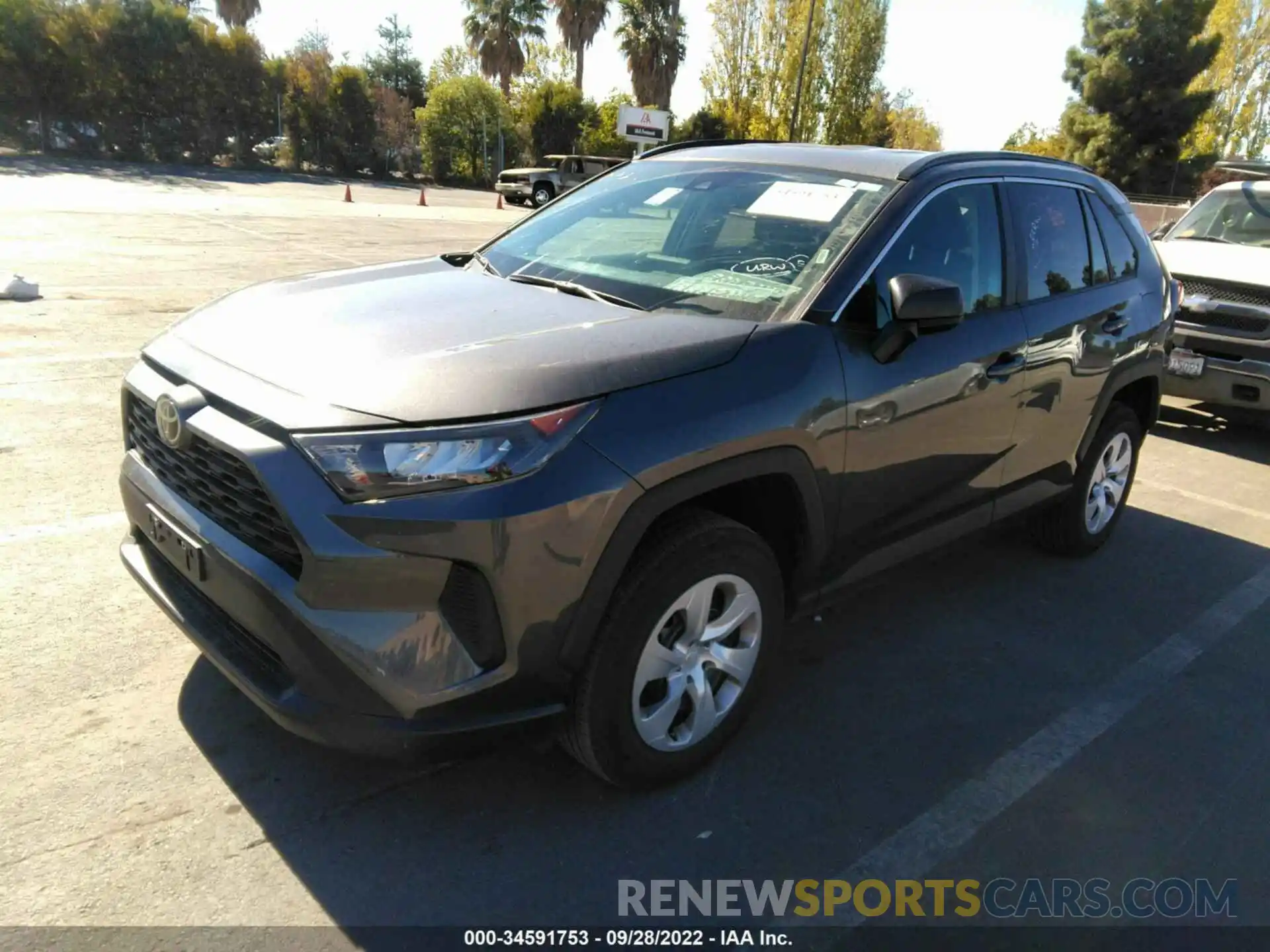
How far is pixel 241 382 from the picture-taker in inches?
101

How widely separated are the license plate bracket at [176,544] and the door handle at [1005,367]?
2.75 metres

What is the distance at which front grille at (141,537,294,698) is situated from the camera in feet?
7.98

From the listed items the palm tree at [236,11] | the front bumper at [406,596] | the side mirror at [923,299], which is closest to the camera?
the front bumper at [406,596]

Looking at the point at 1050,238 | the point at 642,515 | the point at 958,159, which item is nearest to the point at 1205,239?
the point at 1050,238

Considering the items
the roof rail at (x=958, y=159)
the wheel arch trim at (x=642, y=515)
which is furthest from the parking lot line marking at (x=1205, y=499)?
the wheel arch trim at (x=642, y=515)

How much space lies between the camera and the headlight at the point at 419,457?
225 centimetres

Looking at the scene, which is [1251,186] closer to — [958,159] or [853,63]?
[958,159]

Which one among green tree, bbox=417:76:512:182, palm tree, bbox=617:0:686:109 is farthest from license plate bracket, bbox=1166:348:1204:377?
palm tree, bbox=617:0:686:109

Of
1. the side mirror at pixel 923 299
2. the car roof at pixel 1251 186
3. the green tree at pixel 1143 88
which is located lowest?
the side mirror at pixel 923 299

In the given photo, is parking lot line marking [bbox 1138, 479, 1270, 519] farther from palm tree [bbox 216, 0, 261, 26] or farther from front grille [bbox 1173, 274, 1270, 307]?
palm tree [bbox 216, 0, 261, 26]

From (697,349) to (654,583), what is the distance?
67 centimetres

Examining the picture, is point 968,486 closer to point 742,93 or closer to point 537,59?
point 742,93

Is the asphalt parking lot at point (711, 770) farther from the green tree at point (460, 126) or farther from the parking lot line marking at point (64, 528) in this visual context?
the green tree at point (460, 126)

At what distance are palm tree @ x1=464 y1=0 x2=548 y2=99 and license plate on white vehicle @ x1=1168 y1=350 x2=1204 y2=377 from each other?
4634cm
